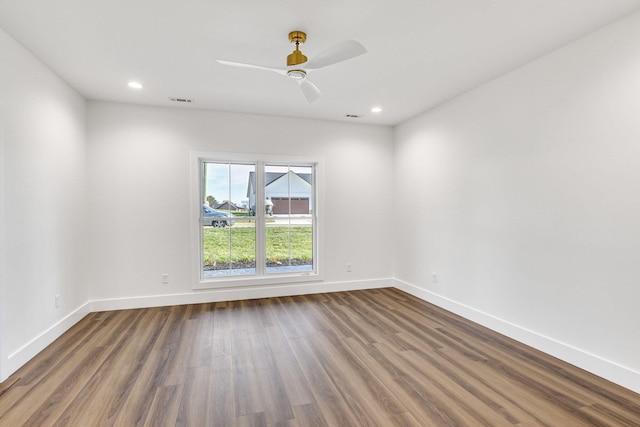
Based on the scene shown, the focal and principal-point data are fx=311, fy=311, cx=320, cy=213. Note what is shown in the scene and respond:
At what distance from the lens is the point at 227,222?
14.6ft

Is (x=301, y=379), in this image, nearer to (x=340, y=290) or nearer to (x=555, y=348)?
(x=555, y=348)

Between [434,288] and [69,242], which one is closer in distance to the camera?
[69,242]

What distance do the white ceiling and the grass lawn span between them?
6.21 feet

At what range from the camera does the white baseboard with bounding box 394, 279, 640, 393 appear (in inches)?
87.3

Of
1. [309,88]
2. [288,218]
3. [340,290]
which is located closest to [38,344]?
[288,218]

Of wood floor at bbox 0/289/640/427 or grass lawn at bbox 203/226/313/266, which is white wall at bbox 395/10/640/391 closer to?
wood floor at bbox 0/289/640/427

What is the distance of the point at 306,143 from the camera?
15.4 ft

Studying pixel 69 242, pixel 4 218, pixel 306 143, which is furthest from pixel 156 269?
pixel 306 143

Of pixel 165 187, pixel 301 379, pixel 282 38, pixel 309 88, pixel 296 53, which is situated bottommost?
pixel 301 379

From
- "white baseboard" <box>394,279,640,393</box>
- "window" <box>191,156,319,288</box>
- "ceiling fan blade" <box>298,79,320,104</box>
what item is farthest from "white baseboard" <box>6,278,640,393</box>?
"ceiling fan blade" <box>298,79,320,104</box>

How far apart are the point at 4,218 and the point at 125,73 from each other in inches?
65.6

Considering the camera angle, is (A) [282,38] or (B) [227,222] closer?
(A) [282,38]

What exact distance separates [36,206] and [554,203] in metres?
4.56

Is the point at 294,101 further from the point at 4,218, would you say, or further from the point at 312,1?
the point at 4,218
